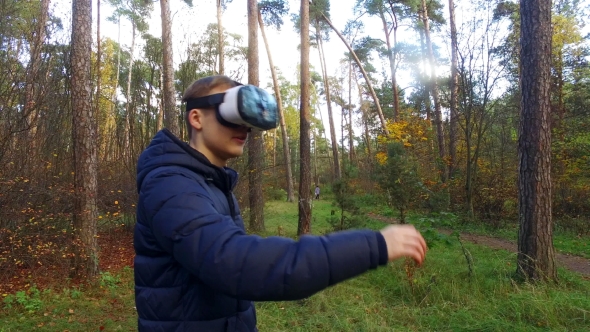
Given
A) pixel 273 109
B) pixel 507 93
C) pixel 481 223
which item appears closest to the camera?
pixel 273 109

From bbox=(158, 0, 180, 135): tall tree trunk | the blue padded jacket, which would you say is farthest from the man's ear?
bbox=(158, 0, 180, 135): tall tree trunk

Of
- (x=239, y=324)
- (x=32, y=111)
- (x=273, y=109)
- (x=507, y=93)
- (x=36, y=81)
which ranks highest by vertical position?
(x=507, y=93)

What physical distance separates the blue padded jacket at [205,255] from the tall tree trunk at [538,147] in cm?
676

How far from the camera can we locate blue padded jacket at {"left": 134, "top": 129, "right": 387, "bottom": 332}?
1070 mm

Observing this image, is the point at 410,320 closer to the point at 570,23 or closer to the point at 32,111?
the point at 32,111

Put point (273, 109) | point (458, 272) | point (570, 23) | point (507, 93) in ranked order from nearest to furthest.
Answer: point (273, 109)
point (458, 272)
point (507, 93)
point (570, 23)

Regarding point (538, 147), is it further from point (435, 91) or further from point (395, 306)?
point (435, 91)

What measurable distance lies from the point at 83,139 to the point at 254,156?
521 centimetres

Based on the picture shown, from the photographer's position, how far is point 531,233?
6863mm


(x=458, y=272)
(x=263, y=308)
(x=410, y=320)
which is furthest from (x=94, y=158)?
(x=458, y=272)

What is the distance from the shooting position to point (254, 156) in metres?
11.9

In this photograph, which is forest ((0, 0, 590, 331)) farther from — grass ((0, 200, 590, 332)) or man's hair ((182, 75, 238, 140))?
man's hair ((182, 75, 238, 140))

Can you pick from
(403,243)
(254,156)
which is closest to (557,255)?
(254,156)

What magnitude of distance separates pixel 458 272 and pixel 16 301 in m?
7.24
